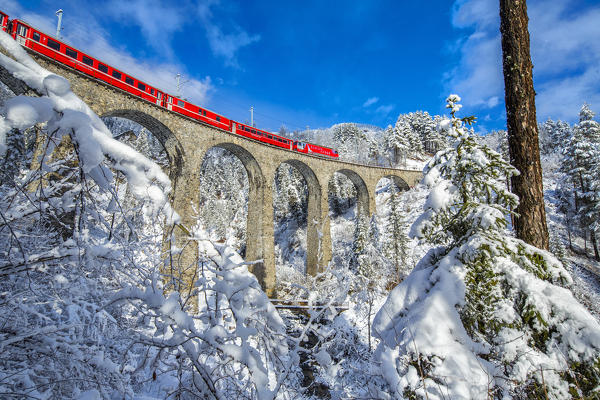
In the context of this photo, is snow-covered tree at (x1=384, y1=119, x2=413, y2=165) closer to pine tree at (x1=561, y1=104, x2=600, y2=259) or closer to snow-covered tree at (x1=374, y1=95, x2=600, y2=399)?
pine tree at (x1=561, y1=104, x2=600, y2=259)

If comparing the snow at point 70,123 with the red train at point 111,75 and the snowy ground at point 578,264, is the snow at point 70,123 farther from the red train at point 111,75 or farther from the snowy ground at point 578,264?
the snowy ground at point 578,264

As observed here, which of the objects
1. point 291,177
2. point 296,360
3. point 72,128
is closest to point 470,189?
point 296,360

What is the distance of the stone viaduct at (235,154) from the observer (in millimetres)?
10867

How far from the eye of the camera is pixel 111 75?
10977mm

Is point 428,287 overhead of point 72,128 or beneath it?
beneath

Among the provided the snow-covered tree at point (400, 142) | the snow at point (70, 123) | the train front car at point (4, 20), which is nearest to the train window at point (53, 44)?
the train front car at point (4, 20)

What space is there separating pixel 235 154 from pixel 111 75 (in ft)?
26.6

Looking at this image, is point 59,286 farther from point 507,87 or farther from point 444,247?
point 507,87

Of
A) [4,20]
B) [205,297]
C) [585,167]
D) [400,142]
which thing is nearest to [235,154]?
[4,20]

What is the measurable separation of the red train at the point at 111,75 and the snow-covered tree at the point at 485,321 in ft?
37.5

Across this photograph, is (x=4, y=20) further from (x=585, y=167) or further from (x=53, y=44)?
(x=585, y=167)

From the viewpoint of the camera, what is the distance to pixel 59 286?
2186 mm

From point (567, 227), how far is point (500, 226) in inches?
1213

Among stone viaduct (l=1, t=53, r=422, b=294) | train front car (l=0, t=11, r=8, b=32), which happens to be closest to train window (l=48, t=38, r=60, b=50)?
stone viaduct (l=1, t=53, r=422, b=294)
